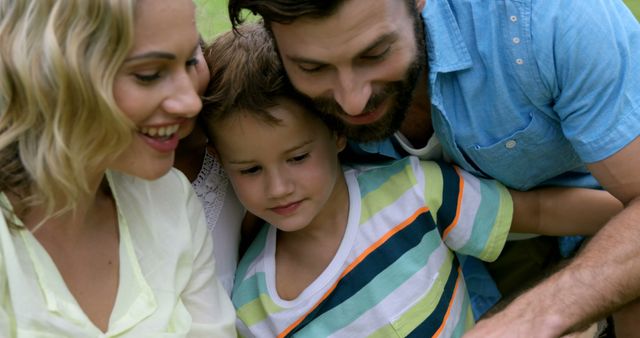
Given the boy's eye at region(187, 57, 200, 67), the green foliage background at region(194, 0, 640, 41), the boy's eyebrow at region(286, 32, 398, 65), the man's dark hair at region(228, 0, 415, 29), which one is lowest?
the green foliage background at region(194, 0, 640, 41)

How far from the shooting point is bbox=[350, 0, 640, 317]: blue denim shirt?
82.4 inches

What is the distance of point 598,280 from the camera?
2123 mm

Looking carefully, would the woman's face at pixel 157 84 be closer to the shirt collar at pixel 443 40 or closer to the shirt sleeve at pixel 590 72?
the shirt collar at pixel 443 40

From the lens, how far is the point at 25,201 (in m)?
1.78

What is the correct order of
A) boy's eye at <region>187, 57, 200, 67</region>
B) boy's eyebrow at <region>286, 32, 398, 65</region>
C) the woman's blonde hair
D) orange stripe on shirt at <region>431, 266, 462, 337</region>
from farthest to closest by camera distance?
orange stripe on shirt at <region>431, 266, 462, 337</region>, boy's eyebrow at <region>286, 32, 398, 65</region>, boy's eye at <region>187, 57, 200, 67</region>, the woman's blonde hair

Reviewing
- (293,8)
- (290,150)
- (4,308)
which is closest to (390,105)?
(290,150)

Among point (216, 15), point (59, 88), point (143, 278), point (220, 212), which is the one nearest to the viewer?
point (59, 88)

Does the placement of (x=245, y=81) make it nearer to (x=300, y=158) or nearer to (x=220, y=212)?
(x=300, y=158)

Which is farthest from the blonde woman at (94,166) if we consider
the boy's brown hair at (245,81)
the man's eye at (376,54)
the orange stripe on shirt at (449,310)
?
the orange stripe on shirt at (449,310)

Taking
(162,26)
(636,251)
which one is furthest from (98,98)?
(636,251)

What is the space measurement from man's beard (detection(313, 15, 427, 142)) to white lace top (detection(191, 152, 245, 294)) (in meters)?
0.37

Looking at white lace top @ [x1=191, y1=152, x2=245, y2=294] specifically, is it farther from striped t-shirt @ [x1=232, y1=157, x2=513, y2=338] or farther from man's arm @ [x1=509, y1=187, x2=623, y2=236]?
man's arm @ [x1=509, y1=187, x2=623, y2=236]

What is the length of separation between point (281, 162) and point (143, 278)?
432 mm

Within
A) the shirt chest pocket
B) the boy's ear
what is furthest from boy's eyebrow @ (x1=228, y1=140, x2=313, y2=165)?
the shirt chest pocket
